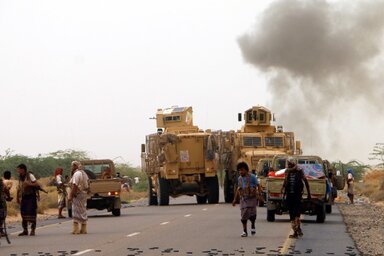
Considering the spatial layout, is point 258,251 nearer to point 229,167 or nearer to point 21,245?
point 21,245

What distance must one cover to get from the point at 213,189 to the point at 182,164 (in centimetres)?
189

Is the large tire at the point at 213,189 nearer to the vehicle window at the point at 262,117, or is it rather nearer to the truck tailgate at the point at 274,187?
the vehicle window at the point at 262,117

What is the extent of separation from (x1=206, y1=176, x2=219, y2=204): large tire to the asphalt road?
586 inches

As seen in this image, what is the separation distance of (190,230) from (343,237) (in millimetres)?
4357

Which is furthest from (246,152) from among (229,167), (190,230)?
(190,230)

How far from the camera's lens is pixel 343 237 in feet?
79.2

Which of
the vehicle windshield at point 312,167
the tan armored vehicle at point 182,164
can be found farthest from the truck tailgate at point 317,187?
the tan armored vehicle at point 182,164

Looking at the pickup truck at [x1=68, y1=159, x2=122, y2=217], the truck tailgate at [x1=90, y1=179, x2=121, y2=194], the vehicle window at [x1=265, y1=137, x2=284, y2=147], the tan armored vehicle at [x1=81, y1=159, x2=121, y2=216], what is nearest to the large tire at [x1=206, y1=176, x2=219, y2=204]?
the vehicle window at [x1=265, y1=137, x2=284, y2=147]

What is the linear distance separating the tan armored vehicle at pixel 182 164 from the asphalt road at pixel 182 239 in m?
14.4

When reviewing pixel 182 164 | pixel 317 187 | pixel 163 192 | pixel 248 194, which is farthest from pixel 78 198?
pixel 163 192

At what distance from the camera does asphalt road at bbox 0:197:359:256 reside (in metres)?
19.9

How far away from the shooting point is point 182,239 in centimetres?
2325

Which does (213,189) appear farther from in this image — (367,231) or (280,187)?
(367,231)

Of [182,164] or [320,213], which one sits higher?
[182,164]
